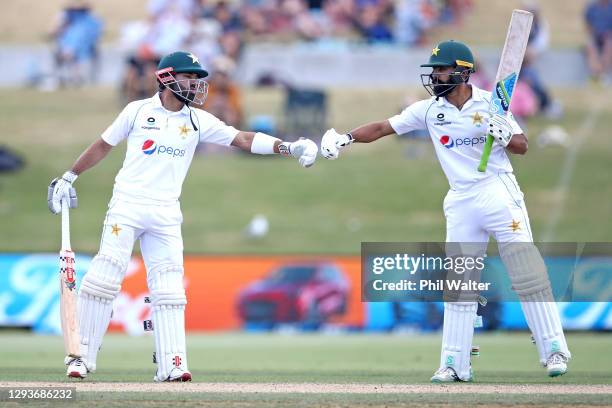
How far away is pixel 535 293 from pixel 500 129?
1.21 m

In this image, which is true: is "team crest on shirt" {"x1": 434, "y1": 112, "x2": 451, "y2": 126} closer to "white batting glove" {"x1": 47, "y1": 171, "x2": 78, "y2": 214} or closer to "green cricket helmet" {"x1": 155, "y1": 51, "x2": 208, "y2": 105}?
"green cricket helmet" {"x1": 155, "y1": 51, "x2": 208, "y2": 105}

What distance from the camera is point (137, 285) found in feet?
51.7

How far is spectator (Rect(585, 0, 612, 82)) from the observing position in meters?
22.8

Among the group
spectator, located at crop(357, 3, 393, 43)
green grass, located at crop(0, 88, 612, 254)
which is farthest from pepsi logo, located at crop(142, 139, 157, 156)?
spectator, located at crop(357, 3, 393, 43)

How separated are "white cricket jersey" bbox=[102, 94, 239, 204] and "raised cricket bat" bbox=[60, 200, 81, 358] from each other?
0.53 m

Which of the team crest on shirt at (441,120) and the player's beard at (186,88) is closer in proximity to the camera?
the player's beard at (186,88)

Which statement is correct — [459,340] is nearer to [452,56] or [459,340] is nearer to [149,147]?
[452,56]

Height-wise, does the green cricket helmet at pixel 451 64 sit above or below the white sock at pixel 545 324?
above

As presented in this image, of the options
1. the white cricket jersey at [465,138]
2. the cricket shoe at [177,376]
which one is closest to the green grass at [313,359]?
the cricket shoe at [177,376]

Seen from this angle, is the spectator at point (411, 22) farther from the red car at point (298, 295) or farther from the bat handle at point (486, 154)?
the bat handle at point (486, 154)

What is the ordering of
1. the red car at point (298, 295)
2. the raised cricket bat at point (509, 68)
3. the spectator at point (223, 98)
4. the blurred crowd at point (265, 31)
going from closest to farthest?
the raised cricket bat at point (509, 68), the red car at point (298, 295), the spectator at point (223, 98), the blurred crowd at point (265, 31)

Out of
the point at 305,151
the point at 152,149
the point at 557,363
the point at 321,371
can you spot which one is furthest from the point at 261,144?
the point at 557,363
